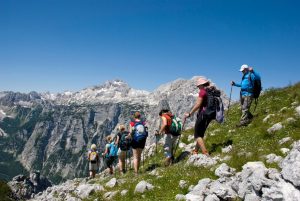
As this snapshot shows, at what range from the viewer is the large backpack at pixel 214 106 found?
16.2 metres

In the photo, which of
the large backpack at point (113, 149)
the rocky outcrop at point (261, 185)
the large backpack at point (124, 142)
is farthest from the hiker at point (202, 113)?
the large backpack at point (113, 149)

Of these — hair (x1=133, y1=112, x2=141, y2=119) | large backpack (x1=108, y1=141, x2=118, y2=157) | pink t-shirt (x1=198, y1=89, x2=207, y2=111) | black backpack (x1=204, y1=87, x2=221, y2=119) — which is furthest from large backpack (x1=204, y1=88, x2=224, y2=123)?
large backpack (x1=108, y1=141, x2=118, y2=157)

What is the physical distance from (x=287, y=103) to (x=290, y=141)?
30.7ft

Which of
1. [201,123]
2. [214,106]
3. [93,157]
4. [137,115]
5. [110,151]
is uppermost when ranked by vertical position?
[214,106]

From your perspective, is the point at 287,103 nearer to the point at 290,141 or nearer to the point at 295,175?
the point at 290,141

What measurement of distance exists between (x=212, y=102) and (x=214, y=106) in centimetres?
23

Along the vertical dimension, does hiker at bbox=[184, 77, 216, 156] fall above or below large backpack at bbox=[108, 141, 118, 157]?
above

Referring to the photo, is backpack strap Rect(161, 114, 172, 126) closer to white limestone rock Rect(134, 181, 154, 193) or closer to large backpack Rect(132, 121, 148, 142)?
large backpack Rect(132, 121, 148, 142)

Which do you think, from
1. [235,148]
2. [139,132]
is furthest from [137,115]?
[235,148]

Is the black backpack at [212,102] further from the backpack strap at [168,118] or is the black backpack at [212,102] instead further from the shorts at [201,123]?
the backpack strap at [168,118]

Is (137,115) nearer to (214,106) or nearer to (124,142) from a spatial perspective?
(124,142)

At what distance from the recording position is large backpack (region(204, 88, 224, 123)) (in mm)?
16164

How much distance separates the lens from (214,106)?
53.6 ft

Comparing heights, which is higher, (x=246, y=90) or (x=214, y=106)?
(x=246, y=90)
